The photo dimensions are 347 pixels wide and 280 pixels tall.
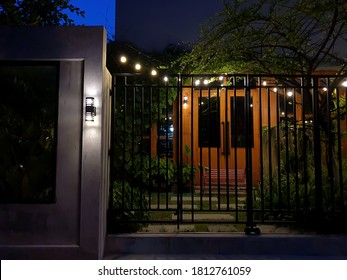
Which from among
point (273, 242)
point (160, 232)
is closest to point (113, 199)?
point (160, 232)

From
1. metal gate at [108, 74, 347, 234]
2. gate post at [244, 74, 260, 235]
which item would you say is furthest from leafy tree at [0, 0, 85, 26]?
gate post at [244, 74, 260, 235]

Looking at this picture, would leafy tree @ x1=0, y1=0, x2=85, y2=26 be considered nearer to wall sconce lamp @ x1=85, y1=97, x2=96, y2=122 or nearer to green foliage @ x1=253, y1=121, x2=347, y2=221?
wall sconce lamp @ x1=85, y1=97, x2=96, y2=122

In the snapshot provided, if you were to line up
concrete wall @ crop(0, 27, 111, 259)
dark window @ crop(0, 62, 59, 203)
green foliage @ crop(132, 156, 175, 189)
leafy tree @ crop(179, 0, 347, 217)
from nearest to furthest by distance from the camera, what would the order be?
1. concrete wall @ crop(0, 27, 111, 259)
2. dark window @ crop(0, 62, 59, 203)
3. green foliage @ crop(132, 156, 175, 189)
4. leafy tree @ crop(179, 0, 347, 217)

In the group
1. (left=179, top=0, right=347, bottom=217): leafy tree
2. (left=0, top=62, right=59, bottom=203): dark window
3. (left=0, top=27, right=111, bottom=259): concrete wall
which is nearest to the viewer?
(left=0, top=27, right=111, bottom=259): concrete wall

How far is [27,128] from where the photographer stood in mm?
4590

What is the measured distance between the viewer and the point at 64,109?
434cm

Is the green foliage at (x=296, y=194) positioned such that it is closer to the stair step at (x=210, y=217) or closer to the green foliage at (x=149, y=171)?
the stair step at (x=210, y=217)

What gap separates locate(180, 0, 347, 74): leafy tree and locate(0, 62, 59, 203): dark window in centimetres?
304

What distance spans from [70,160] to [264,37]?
14.5 ft

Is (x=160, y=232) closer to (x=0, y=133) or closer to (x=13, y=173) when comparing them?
(x=13, y=173)

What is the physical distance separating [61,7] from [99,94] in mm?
4832

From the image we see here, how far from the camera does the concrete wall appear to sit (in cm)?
423

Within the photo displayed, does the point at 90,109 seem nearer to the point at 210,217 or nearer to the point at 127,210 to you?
the point at 127,210
